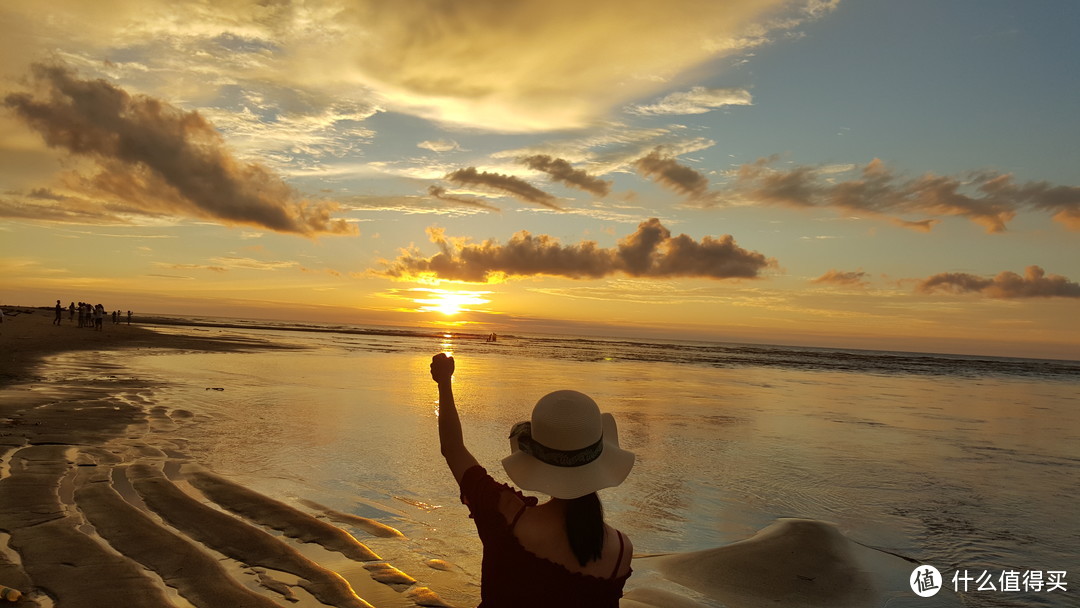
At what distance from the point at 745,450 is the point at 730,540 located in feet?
20.5

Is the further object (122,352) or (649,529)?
(122,352)

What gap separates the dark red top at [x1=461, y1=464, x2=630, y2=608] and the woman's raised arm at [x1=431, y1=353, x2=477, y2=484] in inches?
3.5

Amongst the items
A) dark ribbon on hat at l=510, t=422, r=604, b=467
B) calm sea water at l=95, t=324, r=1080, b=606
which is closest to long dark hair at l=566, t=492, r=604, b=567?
dark ribbon on hat at l=510, t=422, r=604, b=467

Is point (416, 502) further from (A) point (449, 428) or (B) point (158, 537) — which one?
(A) point (449, 428)

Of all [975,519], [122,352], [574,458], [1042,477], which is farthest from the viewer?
[122,352]

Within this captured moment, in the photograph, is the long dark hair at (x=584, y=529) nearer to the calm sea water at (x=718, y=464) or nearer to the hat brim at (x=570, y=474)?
the hat brim at (x=570, y=474)

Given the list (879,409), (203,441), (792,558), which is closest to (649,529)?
(792,558)

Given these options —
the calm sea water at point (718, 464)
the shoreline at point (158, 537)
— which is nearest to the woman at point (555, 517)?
the shoreline at point (158, 537)

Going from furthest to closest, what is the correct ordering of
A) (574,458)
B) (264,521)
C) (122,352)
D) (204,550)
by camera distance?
1. (122,352)
2. (264,521)
3. (204,550)
4. (574,458)

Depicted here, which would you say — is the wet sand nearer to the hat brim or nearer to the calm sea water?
the calm sea water

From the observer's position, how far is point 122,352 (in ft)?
110

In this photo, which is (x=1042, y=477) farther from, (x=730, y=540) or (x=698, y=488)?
(x=730, y=540)

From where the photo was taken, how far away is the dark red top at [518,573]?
2.48 metres

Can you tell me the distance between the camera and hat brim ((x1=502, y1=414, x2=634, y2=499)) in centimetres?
241
